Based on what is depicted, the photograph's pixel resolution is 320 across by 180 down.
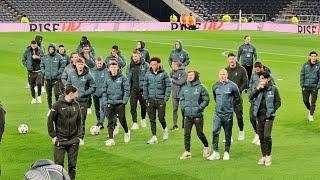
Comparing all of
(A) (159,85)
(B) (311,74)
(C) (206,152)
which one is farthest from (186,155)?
(B) (311,74)

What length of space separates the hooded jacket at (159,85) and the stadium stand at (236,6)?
56.8m

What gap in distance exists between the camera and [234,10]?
242ft

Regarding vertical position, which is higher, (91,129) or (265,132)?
(265,132)

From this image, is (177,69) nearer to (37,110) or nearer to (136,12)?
(37,110)

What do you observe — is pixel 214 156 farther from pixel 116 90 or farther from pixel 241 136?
pixel 116 90

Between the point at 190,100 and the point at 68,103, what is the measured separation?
352 centimetres

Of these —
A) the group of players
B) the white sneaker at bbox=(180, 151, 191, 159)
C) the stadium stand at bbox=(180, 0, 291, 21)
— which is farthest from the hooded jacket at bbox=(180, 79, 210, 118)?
the stadium stand at bbox=(180, 0, 291, 21)

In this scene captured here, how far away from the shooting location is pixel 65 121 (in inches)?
431

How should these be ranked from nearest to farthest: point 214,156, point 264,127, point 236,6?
point 264,127, point 214,156, point 236,6

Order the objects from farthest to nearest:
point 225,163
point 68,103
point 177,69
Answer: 1. point 177,69
2. point 225,163
3. point 68,103

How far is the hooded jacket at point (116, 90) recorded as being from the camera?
580 inches

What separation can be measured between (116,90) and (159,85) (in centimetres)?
118

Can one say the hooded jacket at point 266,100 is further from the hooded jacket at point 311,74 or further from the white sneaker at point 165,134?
the hooded jacket at point 311,74

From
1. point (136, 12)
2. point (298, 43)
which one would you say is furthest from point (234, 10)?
point (298, 43)
